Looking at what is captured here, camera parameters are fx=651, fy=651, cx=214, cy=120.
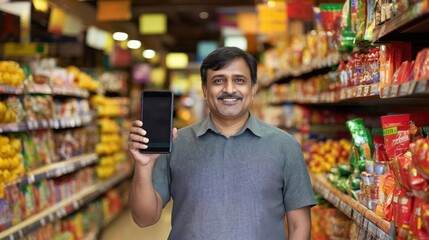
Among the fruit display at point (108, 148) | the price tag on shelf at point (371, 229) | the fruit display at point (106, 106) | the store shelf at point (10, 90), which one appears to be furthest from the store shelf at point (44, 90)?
the price tag on shelf at point (371, 229)

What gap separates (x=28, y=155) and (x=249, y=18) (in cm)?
714

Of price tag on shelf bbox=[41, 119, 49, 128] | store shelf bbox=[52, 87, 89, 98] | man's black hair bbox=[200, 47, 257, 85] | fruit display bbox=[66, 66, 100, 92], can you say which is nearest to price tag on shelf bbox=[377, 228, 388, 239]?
man's black hair bbox=[200, 47, 257, 85]

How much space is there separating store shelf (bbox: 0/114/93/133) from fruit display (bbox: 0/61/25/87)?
31cm

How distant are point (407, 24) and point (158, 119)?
41.1 inches

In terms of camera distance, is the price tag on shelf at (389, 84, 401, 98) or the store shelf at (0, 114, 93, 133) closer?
the price tag on shelf at (389, 84, 401, 98)

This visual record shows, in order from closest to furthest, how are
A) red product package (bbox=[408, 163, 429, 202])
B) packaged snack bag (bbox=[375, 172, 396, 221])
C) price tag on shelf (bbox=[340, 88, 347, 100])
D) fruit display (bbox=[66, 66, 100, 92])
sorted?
red product package (bbox=[408, 163, 429, 202]) → packaged snack bag (bbox=[375, 172, 396, 221]) → price tag on shelf (bbox=[340, 88, 347, 100]) → fruit display (bbox=[66, 66, 100, 92])

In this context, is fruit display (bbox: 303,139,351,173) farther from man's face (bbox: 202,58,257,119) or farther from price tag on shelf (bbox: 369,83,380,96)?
man's face (bbox: 202,58,257,119)

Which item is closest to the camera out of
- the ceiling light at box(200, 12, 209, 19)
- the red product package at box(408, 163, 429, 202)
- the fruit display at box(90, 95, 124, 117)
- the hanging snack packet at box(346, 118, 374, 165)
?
the red product package at box(408, 163, 429, 202)

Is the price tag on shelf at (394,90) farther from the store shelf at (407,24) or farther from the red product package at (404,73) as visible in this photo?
the store shelf at (407,24)

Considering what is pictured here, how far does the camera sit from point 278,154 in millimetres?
2920

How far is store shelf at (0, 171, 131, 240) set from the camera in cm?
474

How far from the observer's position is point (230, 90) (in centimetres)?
281

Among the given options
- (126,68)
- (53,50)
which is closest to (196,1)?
(53,50)

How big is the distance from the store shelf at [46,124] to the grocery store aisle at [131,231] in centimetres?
150
